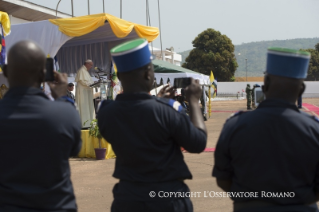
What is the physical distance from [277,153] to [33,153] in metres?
1.24

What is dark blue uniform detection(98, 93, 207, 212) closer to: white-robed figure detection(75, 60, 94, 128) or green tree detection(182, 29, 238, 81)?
white-robed figure detection(75, 60, 94, 128)

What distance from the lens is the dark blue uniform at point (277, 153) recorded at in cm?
212

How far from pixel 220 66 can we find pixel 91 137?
167 ft

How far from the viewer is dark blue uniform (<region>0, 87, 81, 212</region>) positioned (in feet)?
7.03

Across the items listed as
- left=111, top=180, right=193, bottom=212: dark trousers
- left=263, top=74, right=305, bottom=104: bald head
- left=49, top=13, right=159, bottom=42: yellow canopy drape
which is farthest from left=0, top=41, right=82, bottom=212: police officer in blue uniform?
left=49, top=13, right=159, bottom=42: yellow canopy drape

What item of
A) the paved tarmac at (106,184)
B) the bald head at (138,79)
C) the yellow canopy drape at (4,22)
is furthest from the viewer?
the yellow canopy drape at (4,22)

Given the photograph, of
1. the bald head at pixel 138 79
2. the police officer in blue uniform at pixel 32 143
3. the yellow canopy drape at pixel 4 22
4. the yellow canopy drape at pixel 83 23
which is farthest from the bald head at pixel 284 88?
the yellow canopy drape at pixel 83 23

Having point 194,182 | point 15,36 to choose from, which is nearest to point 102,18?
point 15,36

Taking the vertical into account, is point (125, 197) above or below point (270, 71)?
below

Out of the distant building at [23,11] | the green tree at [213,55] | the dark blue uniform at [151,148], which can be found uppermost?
the distant building at [23,11]

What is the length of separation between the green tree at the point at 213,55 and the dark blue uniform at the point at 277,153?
55.7m

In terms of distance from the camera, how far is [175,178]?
245 cm

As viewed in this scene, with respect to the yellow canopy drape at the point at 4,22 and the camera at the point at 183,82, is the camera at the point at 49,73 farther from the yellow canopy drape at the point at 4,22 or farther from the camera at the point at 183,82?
the yellow canopy drape at the point at 4,22

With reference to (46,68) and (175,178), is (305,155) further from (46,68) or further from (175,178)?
(46,68)
